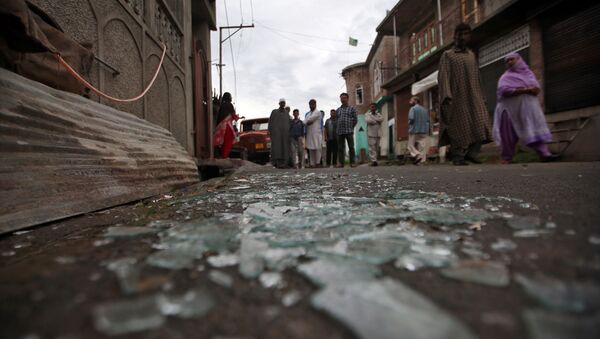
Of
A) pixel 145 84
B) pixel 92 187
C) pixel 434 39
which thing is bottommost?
pixel 92 187

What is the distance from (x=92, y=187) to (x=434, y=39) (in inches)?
533

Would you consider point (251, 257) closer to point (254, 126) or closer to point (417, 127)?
point (417, 127)

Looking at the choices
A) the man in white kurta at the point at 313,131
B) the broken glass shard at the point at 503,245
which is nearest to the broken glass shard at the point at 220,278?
the broken glass shard at the point at 503,245

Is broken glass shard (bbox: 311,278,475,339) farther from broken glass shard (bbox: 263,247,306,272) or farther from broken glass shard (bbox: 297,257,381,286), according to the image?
broken glass shard (bbox: 263,247,306,272)

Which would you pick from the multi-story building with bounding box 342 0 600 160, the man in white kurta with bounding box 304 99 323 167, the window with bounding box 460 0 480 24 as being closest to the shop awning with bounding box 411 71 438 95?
the multi-story building with bounding box 342 0 600 160

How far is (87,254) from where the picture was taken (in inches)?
28.0

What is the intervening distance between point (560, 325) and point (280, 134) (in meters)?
7.88

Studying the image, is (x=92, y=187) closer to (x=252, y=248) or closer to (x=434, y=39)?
(x=252, y=248)

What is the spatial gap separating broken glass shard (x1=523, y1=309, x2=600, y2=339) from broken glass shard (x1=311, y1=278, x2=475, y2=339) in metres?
0.09

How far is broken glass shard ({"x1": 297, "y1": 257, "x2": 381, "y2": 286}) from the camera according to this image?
21.3 inches

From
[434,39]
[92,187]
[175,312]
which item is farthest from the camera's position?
[434,39]

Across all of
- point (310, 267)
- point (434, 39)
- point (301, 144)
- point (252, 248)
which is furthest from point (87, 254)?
point (434, 39)

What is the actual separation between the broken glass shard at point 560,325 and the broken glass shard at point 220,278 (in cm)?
44

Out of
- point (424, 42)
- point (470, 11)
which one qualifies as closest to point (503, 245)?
point (470, 11)
